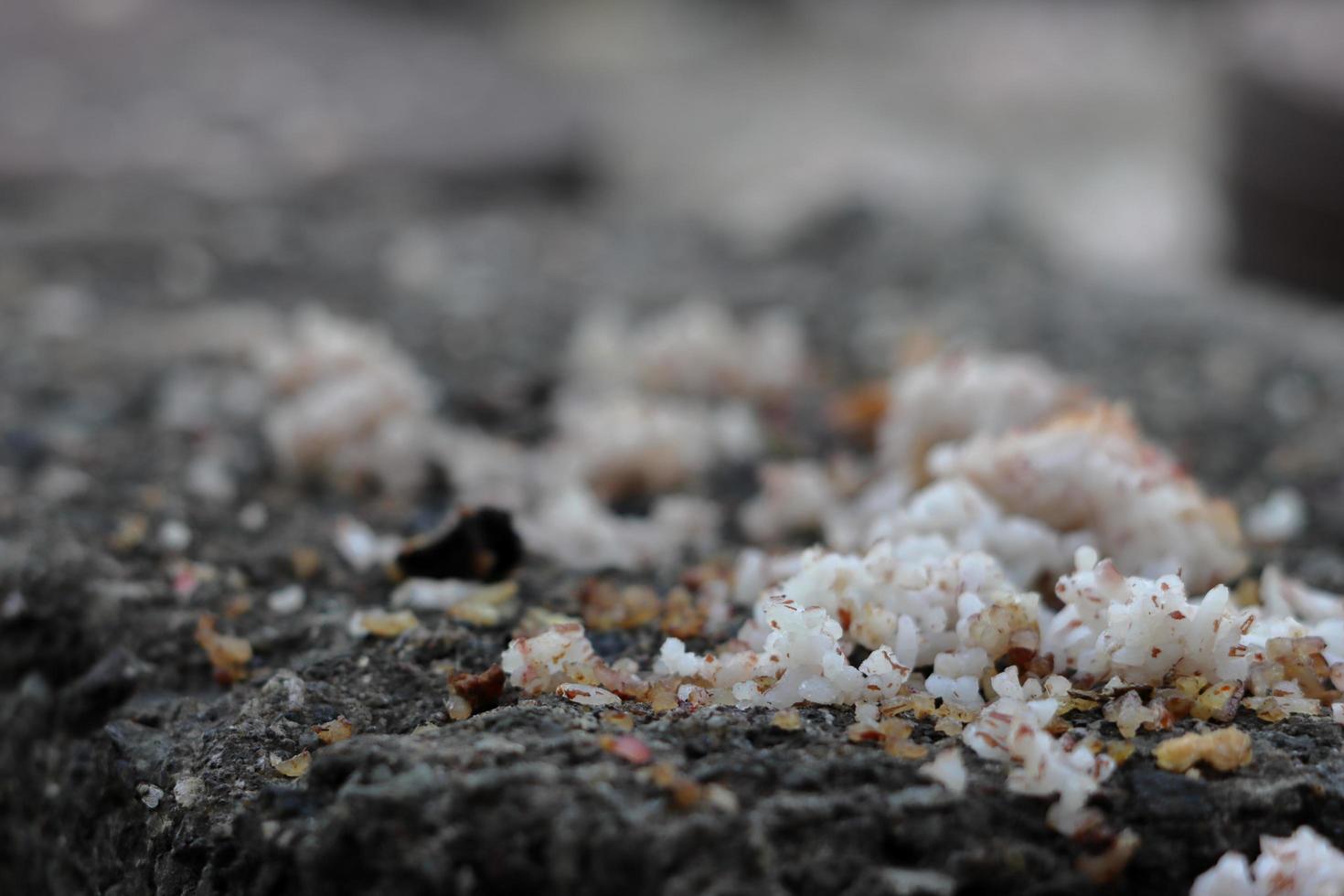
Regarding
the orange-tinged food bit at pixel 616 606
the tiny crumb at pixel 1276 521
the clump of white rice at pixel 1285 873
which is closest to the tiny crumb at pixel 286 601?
the orange-tinged food bit at pixel 616 606

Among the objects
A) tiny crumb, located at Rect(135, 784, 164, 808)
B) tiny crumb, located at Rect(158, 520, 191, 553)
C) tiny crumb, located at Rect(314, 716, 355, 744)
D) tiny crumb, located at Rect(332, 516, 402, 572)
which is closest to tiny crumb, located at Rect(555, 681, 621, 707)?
tiny crumb, located at Rect(314, 716, 355, 744)

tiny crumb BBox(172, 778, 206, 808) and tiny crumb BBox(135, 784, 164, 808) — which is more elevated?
tiny crumb BBox(172, 778, 206, 808)

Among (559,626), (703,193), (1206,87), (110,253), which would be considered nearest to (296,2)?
(703,193)

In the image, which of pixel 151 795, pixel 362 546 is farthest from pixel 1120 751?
pixel 362 546

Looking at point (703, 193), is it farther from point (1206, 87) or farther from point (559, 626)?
point (559, 626)

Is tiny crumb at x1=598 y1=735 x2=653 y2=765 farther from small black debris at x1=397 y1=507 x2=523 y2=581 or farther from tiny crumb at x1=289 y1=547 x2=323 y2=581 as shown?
tiny crumb at x1=289 y1=547 x2=323 y2=581

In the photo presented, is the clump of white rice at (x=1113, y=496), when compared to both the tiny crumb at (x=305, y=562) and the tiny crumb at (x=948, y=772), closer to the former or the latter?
the tiny crumb at (x=948, y=772)
